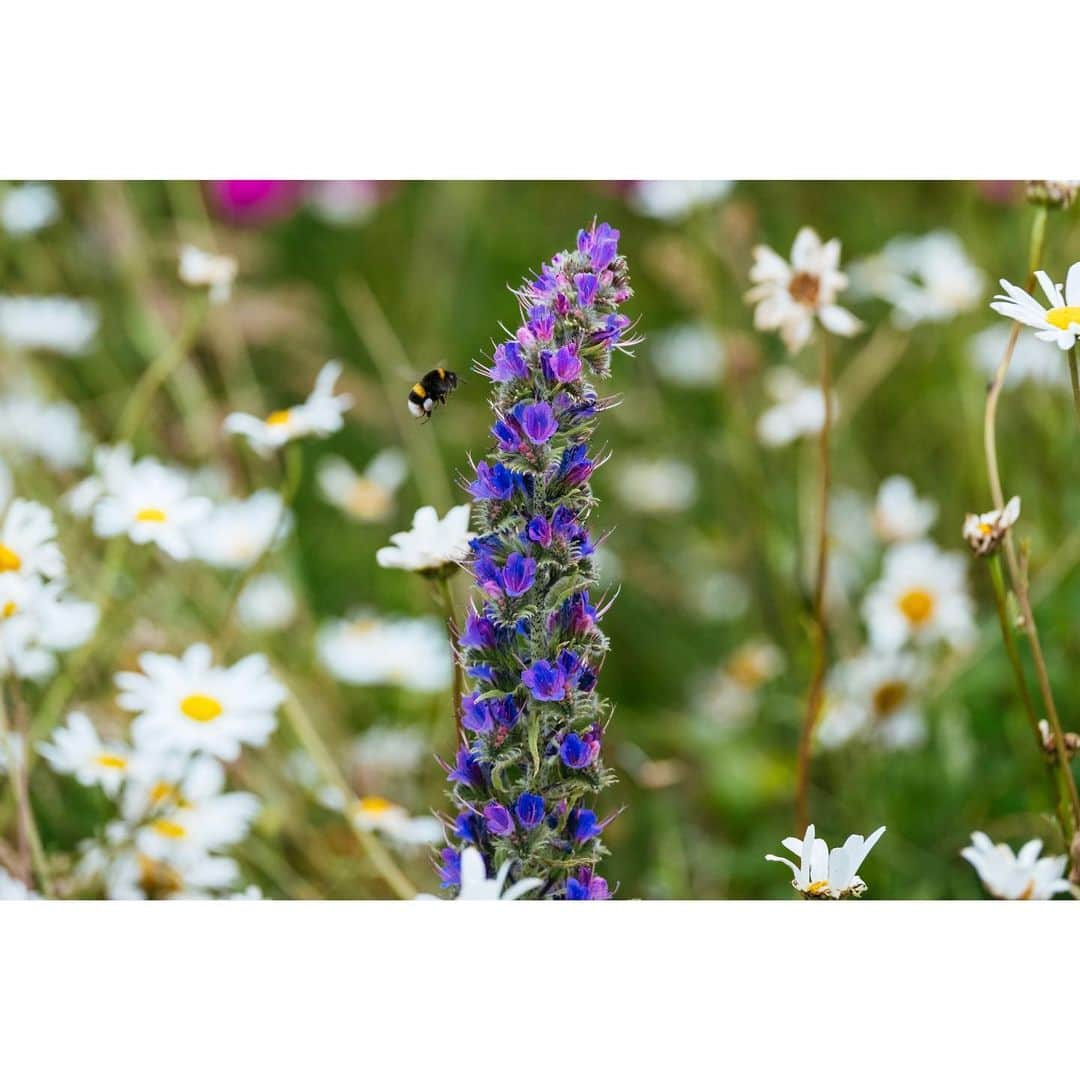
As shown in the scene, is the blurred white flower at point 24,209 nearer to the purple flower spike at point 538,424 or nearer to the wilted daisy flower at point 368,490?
the wilted daisy flower at point 368,490

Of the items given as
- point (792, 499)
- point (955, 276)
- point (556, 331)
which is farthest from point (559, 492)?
point (792, 499)

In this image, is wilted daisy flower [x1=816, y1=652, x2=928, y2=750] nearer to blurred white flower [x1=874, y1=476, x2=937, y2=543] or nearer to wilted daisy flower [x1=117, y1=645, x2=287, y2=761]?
blurred white flower [x1=874, y1=476, x2=937, y2=543]

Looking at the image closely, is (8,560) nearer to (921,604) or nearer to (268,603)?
(268,603)

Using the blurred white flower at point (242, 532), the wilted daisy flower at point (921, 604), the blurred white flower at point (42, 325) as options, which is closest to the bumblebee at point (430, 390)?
the blurred white flower at point (242, 532)

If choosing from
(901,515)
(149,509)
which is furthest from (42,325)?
(901,515)

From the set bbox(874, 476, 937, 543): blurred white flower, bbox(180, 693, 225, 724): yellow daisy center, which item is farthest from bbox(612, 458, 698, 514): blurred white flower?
bbox(180, 693, 225, 724): yellow daisy center

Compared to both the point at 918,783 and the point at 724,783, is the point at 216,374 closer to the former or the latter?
the point at 724,783
